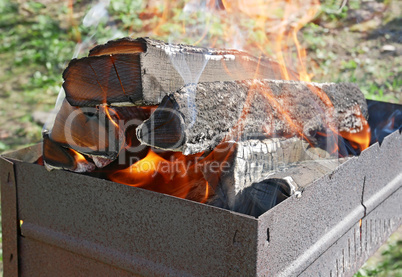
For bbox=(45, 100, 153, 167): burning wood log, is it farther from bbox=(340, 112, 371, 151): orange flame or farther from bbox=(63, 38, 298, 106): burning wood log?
bbox=(340, 112, 371, 151): orange flame

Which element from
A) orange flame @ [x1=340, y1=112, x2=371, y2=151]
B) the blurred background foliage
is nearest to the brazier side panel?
orange flame @ [x1=340, y1=112, x2=371, y2=151]

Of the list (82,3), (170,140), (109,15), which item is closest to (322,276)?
(170,140)

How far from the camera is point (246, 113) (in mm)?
1633

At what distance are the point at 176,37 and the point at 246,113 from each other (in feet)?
13.3

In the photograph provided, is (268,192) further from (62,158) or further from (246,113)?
(62,158)

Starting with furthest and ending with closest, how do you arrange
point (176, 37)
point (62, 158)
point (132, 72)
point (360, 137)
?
point (176, 37) < point (360, 137) < point (62, 158) < point (132, 72)

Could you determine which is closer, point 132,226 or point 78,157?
point 132,226

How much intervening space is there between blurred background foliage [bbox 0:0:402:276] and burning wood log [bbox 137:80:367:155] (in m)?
2.07

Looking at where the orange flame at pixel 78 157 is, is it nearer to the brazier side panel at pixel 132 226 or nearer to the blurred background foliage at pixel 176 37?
the brazier side panel at pixel 132 226

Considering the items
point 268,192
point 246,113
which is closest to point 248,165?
point 268,192

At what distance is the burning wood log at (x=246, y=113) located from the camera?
134cm

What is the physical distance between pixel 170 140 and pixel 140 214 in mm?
303

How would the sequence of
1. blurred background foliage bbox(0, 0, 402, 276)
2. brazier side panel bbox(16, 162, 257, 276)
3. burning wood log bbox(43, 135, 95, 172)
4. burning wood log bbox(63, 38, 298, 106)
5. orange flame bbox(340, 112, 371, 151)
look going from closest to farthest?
brazier side panel bbox(16, 162, 257, 276)
burning wood log bbox(63, 38, 298, 106)
burning wood log bbox(43, 135, 95, 172)
orange flame bbox(340, 112, 371, 151)
blurred background foliage bbox(0, 0, 402, 276)

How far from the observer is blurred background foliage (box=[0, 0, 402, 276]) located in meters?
4.36
